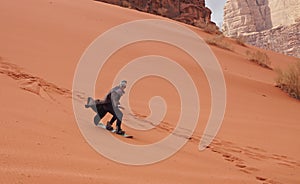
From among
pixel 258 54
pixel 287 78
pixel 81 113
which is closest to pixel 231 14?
pixel 258 54

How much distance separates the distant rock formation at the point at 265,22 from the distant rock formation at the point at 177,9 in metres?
34.9

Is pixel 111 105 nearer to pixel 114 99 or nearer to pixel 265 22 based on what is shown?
pixel 114 99

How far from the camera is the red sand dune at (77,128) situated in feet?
8.05

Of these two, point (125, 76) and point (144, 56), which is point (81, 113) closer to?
point (125, 76)

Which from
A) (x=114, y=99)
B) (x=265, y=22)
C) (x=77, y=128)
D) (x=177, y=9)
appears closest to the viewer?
(x=77, y=128)

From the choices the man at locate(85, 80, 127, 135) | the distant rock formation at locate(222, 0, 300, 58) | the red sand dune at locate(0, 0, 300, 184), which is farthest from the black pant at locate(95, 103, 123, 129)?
the distant rock formation at locate(222, 0, 300, 58)

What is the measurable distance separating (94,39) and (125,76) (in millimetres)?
2834

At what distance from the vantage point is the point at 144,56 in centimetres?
926

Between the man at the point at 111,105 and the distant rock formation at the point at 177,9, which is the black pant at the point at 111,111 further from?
the distant rock formation at the point at 177,9

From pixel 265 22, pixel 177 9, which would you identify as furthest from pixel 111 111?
pixel 265 22

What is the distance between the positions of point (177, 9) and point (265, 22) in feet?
171

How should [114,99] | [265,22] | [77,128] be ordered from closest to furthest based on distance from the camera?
[77,128] < [114,99] < [265,22]

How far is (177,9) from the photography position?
2820 centimetres

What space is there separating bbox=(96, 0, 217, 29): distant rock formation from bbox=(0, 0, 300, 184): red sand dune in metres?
15.8
